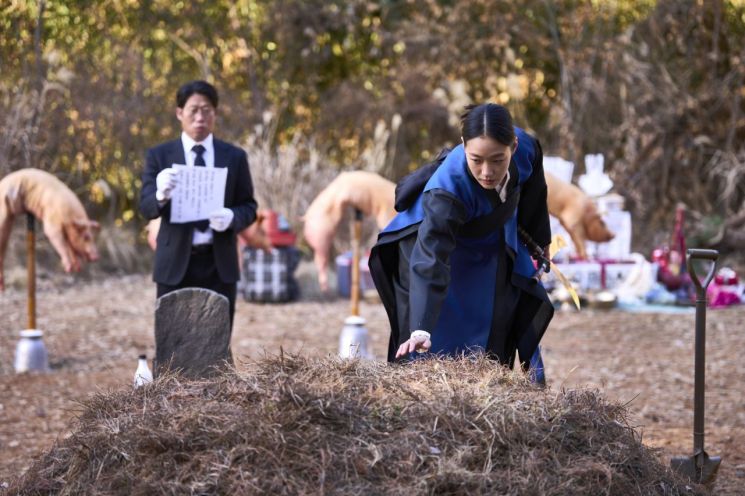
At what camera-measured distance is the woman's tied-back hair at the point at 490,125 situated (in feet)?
12.7

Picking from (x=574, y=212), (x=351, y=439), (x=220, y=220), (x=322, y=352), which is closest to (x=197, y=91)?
(x=220, y=220)

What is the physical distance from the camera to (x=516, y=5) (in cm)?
1602

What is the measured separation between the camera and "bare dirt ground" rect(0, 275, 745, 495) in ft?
19.9

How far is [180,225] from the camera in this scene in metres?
5.68

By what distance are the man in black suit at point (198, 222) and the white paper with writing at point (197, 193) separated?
5 cm

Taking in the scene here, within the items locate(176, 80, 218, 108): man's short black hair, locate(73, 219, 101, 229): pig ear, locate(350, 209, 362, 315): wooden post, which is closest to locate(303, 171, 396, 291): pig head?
locate(350, 209, 362, 315): wooden post

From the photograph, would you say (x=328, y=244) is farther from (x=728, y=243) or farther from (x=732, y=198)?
(x=732, y=198)

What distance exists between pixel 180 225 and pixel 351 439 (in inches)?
117

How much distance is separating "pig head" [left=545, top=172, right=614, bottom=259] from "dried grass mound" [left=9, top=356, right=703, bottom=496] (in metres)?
5.97

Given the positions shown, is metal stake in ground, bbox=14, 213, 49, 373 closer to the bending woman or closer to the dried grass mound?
the bending woman

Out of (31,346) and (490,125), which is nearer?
(490,125)

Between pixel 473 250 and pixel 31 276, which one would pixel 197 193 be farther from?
pixel 31 276

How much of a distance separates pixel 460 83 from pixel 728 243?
4.64 meters

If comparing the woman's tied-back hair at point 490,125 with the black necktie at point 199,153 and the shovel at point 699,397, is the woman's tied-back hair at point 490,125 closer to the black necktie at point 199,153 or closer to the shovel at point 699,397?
the shovel at point 699,397
